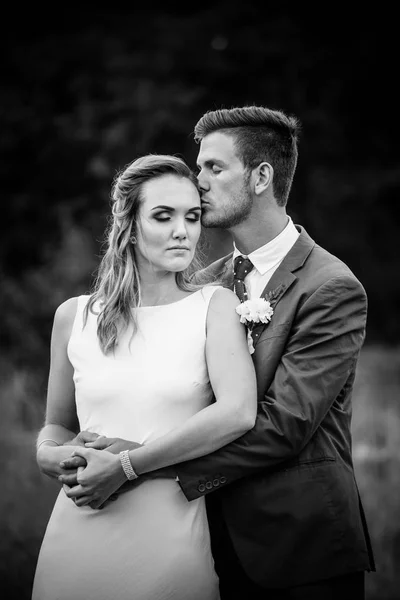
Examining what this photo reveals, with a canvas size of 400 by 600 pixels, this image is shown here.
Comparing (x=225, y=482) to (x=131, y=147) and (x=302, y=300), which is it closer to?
(x=302, y=300)

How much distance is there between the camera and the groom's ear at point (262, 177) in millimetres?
3385

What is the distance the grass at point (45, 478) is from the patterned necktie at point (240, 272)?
9.98 ft

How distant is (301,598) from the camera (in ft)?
9.27

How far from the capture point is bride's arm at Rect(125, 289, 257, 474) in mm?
2625

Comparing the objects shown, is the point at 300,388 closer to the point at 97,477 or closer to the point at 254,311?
the point at 254,311

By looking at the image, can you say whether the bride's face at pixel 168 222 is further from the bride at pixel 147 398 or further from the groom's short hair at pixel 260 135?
the groom's short hair at pixel 260 135

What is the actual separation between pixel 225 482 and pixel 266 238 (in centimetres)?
107

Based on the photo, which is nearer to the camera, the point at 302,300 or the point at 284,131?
the point at 302,300

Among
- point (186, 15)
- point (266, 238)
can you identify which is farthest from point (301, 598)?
point (186, 15)

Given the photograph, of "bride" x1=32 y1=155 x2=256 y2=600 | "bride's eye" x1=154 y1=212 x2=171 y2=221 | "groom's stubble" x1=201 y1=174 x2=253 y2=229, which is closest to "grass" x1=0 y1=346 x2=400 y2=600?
"bride" x1=32 y1=155 x2=256 y2=600

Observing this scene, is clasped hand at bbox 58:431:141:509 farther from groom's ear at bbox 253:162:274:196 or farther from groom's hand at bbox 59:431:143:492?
groom's ear at bbox 253:162:274:196

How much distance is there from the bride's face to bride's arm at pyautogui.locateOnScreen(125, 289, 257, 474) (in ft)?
1.06

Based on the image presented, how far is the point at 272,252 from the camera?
327 cm

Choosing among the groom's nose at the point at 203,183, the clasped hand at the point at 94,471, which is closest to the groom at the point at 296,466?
the clasped hand at the point at 94,471
